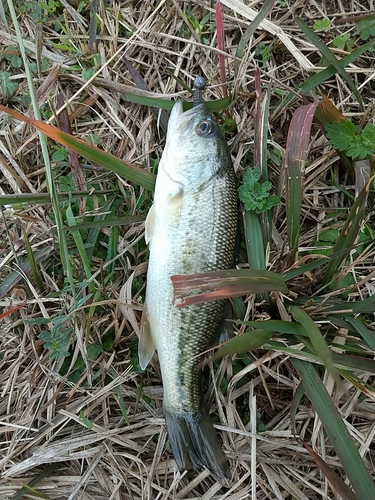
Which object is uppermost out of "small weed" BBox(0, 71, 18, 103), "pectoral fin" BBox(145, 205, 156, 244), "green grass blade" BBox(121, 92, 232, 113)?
"small weed" BBox(0, 71, 18, 103)

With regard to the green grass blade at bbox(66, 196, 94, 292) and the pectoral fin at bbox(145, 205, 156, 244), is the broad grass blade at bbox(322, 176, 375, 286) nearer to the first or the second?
the pectoral fin at bbox(145, 205, 156, 244)

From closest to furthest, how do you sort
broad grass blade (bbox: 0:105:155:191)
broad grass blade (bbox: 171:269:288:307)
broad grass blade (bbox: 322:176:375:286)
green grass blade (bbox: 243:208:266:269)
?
broad grass blade (bbox: 171:269:288:307) < broad grass blade (bbox: 322:176:375:286) < broad grass blade (bbox: 0:105:155:191) < green grass blade (bbox: 243:208:266:269)

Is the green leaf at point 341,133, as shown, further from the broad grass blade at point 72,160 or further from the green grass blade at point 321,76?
the broad grass blade at point 72,160

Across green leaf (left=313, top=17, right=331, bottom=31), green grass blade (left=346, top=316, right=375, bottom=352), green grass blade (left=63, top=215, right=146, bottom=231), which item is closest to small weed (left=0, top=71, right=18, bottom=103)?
green grass blade (left=63, top=215, right=146, bottom=231)

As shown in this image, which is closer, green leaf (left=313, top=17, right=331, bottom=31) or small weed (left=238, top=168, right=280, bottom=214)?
small weed (left=238, top=168, right=280, bottom=214)

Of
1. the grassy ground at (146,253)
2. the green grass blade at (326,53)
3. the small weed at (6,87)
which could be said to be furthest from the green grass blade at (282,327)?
the small weed at (6,87)

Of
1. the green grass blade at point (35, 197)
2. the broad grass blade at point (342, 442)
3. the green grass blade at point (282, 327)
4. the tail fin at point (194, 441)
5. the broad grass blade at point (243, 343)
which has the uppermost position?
the green grass blade at point (35, 197)

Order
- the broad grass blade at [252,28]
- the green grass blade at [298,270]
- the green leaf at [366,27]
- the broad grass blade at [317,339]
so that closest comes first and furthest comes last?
1. the broad grass blade at [317,339]
2. the green grass blade at [298,270]
3. the broad grass blade at [252,28]
4. the green leaf at [366,27]

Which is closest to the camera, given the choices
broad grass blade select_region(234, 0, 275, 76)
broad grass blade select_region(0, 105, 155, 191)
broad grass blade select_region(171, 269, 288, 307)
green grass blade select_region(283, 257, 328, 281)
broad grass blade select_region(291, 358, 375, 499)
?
broad grass blade select_region(171, 269, 288, 307)
